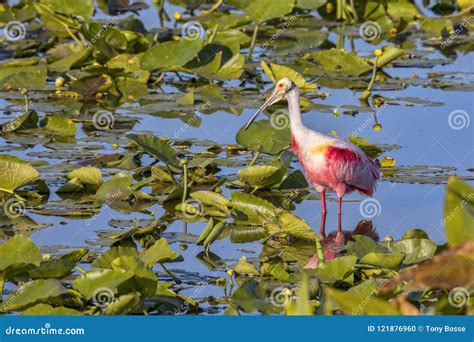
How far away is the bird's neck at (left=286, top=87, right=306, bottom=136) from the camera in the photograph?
30.8ft

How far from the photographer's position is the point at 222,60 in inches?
520

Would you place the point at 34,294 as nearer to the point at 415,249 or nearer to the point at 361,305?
the point at 361,305

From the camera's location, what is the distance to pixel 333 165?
29.6ft

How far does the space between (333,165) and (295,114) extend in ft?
2.07

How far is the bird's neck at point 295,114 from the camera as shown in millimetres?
9375

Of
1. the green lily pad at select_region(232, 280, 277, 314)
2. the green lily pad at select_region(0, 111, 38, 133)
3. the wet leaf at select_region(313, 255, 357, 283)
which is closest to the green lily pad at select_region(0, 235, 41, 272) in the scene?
the green lily pad at select_region(232, 280, 277, 314)

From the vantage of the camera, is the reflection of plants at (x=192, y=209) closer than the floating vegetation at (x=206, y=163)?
No

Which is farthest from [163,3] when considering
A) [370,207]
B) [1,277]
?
[1,277]

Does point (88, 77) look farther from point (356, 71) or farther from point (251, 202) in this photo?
point (251, 202)

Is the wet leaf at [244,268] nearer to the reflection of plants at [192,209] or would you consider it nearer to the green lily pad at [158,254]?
the green lily pad at [158,254]

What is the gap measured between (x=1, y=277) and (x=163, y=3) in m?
9.91

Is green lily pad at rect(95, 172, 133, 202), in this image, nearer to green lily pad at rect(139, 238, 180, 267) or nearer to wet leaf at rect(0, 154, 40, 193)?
wet leaf at rect(0, 154, 40, 193)

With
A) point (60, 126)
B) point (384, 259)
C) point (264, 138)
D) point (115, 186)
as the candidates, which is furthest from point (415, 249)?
point (60, 126)

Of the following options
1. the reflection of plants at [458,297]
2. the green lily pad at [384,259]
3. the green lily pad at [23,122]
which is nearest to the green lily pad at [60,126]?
the green lily pad at [23,122]
